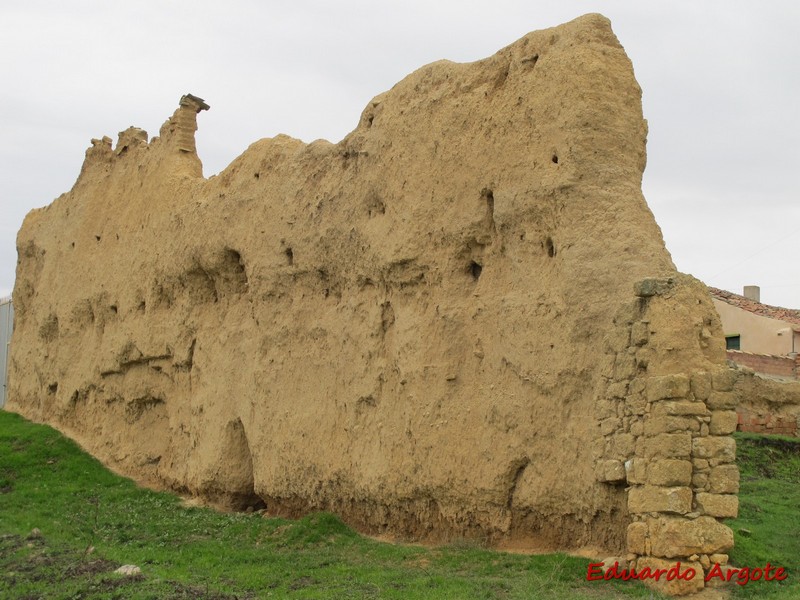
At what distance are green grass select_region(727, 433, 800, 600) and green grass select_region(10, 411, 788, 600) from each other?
24 millimetres

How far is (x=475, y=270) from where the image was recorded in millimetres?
8422

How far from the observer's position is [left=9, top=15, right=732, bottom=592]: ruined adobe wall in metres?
6.79

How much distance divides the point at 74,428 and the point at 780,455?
9.85 metres

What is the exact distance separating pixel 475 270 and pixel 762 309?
48.8 ft

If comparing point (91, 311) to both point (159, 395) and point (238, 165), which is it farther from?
point (238, 165)

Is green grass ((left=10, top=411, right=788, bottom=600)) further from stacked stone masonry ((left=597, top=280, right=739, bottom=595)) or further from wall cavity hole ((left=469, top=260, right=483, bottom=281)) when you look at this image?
wall cavity hole ((left=469, top=260, right=483, bottom=281))

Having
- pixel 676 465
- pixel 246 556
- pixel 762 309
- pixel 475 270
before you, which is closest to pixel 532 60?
pixel 475 270

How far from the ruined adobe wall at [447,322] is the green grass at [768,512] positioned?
0.83m

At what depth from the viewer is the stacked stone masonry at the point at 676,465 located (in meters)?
6.23

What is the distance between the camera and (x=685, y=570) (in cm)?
616

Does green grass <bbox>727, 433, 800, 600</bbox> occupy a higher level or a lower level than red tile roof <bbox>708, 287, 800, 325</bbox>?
lower

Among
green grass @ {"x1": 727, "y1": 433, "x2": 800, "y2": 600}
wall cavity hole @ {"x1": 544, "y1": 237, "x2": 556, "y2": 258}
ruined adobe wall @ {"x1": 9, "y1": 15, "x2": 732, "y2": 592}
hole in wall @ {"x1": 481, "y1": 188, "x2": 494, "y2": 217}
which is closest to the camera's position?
green grass @ {"x1": 727, "y1": 433, "x2": 800, "y2": 600}

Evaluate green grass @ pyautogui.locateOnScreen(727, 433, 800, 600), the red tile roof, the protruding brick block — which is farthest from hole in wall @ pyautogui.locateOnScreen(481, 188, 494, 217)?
the red tile roof

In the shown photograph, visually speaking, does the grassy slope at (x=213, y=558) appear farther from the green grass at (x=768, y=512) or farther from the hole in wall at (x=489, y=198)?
the hole in wall at (x=489, y=198)
